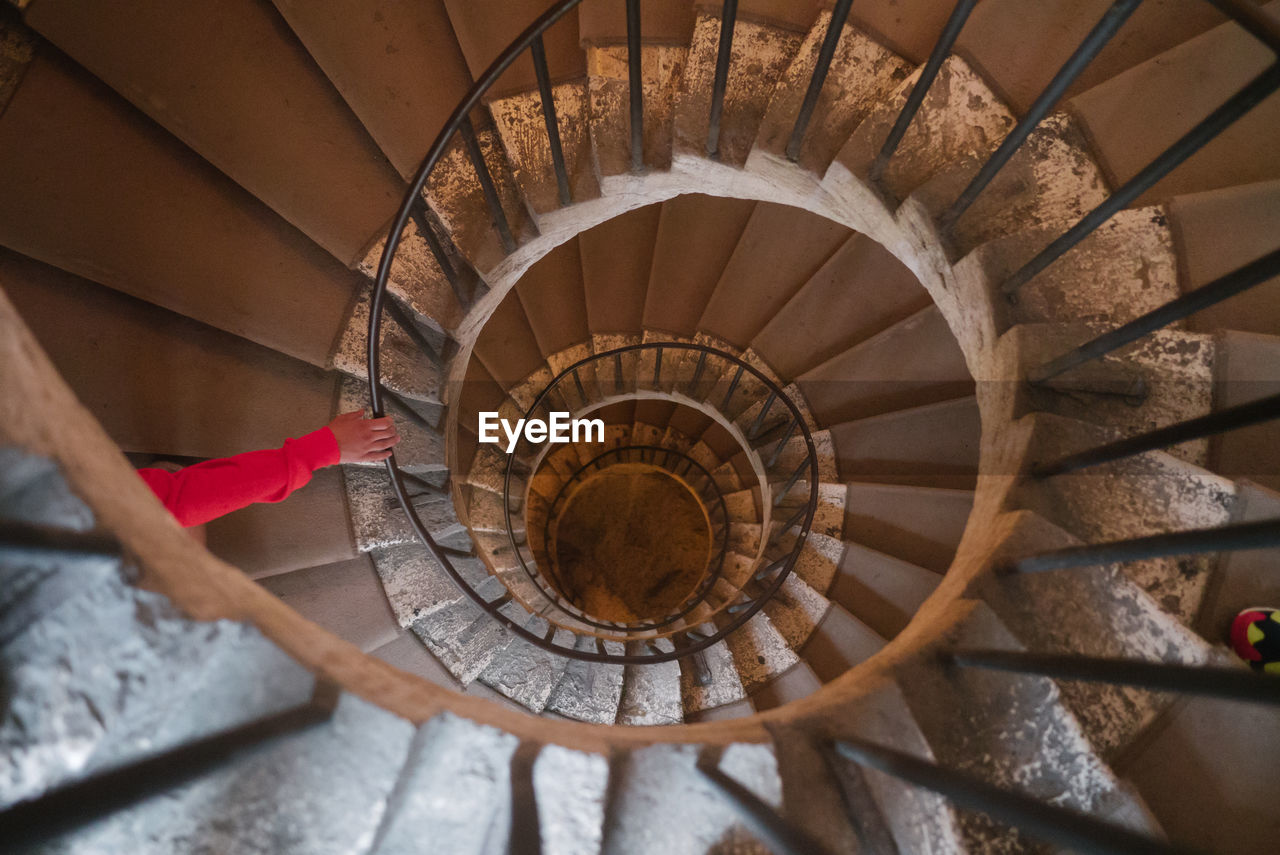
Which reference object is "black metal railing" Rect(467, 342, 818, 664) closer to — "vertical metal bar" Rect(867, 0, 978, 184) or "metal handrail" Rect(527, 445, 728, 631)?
"metal handrail" Rect(527, 445, 728, 631)

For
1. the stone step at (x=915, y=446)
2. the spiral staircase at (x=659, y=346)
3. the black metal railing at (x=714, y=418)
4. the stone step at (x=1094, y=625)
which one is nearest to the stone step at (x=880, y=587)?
the spiral staircase at (x=659, y=346)

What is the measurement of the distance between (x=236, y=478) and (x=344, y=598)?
4.43ft

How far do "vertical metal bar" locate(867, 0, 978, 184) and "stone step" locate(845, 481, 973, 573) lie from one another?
2.25m

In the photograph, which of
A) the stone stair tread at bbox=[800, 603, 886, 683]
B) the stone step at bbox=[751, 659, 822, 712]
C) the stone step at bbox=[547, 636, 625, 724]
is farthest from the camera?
the stone step at bbox=[547, 636, 625, 724]

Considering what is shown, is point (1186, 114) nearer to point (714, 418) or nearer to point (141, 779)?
point (141, 779)

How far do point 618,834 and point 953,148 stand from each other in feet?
8.16

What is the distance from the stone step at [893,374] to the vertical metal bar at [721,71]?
2011 mm

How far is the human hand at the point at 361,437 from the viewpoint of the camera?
274cm

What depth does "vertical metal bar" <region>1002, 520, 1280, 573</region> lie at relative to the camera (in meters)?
1.06

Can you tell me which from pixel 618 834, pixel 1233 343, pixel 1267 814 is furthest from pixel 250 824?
pixel 1233 343

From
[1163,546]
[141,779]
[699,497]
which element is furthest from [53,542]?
[699,497]

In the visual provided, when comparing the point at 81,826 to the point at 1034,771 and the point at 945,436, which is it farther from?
the point at 945,436

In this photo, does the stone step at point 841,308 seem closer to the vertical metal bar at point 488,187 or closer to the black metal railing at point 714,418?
the black metal railing at point 714,418

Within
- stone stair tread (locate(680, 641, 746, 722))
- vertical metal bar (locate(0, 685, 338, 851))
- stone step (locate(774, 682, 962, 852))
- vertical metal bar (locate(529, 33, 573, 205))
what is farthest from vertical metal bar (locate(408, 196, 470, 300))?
stone stair tread (locate(680, 641, 746, 722))
